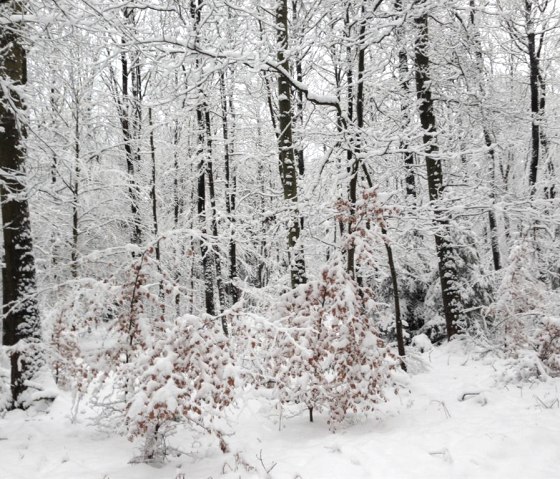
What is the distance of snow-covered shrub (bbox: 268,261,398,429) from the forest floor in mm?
436

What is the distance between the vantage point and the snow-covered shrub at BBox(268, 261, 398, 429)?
565 centimetres

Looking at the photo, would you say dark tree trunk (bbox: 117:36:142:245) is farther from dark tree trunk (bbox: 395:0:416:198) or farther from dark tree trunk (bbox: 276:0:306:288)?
dark tree trunk (bbox: 395:0:416:198)

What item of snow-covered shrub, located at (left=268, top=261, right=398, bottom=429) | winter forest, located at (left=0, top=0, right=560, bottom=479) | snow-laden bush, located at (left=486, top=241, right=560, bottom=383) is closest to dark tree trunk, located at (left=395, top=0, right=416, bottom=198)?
winter forest, located at (left=0, top=0, right=560, bottom=479)

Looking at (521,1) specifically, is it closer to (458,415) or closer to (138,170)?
(458,415)

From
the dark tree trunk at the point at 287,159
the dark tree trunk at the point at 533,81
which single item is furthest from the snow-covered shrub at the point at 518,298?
the dark tree trunk at the point at 533,81

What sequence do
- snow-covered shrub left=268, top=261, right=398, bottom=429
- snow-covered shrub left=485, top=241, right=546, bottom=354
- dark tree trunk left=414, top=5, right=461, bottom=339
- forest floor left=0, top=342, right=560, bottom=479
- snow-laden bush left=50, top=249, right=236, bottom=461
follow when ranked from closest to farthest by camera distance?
forest floor left=0, top=342, right=560, bottom=479, snow-laden bush left=50, top=249, right=236, bottom=461, snow-covered shrub left=268, top=261, right=398, bottom=429, snow-covered shrub left=485, top=241, right=546, bottom=354, dark tree trunk left=414, top=5, right=461, bottom=339

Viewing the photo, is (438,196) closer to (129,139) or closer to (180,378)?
(180,378)

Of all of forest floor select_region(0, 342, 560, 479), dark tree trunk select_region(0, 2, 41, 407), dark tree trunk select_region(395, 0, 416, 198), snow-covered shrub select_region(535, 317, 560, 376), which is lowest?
forest floor select_region(0, 342, 560, 479)

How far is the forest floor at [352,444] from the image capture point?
427 centimetres

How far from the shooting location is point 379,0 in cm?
766

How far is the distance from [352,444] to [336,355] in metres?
1.14

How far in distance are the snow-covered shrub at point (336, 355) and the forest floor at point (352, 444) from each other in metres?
0.44

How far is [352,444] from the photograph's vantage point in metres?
5.00

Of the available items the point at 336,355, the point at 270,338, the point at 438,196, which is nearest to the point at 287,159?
the point at 270,338
